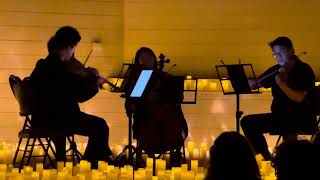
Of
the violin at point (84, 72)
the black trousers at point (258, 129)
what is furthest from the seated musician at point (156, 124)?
the black trousers at point (258, 129)

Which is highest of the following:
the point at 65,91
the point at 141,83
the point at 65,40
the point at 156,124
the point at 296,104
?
the point at 65,40

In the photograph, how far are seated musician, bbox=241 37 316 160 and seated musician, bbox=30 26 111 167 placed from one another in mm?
1353

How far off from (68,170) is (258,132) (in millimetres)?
1948

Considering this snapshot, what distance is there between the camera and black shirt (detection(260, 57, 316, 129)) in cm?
539

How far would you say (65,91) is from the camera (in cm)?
535

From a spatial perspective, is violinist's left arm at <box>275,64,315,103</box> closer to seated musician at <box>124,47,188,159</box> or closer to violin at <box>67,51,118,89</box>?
seated musician at <box>124,47,188,159</box>

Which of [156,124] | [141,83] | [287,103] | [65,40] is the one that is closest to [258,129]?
[287,103]

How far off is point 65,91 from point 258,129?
1710mm

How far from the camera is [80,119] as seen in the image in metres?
5.42

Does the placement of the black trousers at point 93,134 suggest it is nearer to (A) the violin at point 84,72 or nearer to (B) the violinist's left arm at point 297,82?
(A) the violin at point 84,72

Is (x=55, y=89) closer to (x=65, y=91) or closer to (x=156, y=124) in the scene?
(x=65, y=91)

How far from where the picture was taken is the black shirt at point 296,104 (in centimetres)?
539

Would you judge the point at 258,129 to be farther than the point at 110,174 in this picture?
Yes

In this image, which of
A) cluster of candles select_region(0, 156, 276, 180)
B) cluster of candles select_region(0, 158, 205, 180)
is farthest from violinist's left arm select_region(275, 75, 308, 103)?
cluster of candles select_region(0, 158, 205, 180)
